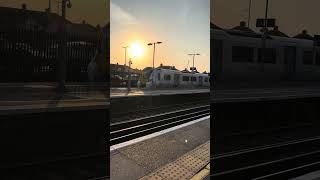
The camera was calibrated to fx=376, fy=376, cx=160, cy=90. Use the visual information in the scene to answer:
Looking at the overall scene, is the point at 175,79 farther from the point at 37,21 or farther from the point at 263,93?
the point at 263,93

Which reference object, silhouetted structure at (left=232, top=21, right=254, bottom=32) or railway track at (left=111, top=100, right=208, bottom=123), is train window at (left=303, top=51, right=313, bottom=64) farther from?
railway track at (left=111, top=100, right=208, bottom=123)

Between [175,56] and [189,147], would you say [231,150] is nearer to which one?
[189,147]

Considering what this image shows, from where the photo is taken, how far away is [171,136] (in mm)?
2340

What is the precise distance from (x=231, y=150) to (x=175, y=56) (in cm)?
107

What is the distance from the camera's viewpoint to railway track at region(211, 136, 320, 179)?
2709 millimetres

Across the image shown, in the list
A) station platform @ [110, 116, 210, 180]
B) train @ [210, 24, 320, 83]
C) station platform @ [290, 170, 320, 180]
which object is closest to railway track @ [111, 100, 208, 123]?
station platform @ [110, 116, 210, 180]

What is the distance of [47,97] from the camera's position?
1.75 m

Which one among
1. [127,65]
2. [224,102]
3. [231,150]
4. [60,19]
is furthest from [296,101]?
[60,19]

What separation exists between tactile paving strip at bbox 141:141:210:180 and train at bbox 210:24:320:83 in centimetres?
46

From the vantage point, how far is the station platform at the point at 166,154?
6.37ft

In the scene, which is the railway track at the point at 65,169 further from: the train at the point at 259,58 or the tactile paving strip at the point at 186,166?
the train at the point at 259,58

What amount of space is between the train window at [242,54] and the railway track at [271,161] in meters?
0.67

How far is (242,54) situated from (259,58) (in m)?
0.21

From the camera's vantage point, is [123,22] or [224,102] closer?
[123,22]
